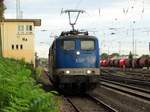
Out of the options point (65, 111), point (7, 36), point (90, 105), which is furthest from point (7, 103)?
point (7, 36)

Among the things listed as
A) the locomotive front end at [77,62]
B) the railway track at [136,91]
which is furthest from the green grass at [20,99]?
the locomotive front end at [77,62]

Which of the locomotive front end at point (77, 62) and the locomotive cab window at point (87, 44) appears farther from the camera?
the locomotive cab window at point (87, 44)

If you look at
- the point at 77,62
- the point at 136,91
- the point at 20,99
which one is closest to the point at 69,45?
the point at 77,62

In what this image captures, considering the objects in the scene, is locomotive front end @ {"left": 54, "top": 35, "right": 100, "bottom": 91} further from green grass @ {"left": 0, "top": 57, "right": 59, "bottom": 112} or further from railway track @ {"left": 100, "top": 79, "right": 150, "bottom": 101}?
green grass @ {"left": 0, "top": 57, "right": 59, "bottom": 112}

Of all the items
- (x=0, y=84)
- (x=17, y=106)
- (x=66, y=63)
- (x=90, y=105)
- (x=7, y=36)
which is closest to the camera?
(x=17, y=106)

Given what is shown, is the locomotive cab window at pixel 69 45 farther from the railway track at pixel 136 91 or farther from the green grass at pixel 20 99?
the green grass at pixel 20 99

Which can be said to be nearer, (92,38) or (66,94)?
(92,38)

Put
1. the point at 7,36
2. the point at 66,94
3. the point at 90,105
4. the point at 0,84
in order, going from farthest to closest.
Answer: the point at 7,36 → the point at 66,94 → the point at 90,105 → the point at 0,84

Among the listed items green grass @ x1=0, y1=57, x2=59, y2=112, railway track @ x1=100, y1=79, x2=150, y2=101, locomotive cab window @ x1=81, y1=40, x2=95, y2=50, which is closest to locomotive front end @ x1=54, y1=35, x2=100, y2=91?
locomotive cab window @ x1=81, y1=40, x2=95, y2=50

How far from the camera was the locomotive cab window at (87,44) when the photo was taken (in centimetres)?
2716

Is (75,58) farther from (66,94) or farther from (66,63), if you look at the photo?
(66,94)

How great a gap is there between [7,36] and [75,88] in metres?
67.2

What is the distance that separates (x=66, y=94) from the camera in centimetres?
2955

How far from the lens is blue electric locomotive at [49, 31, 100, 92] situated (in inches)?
1043
